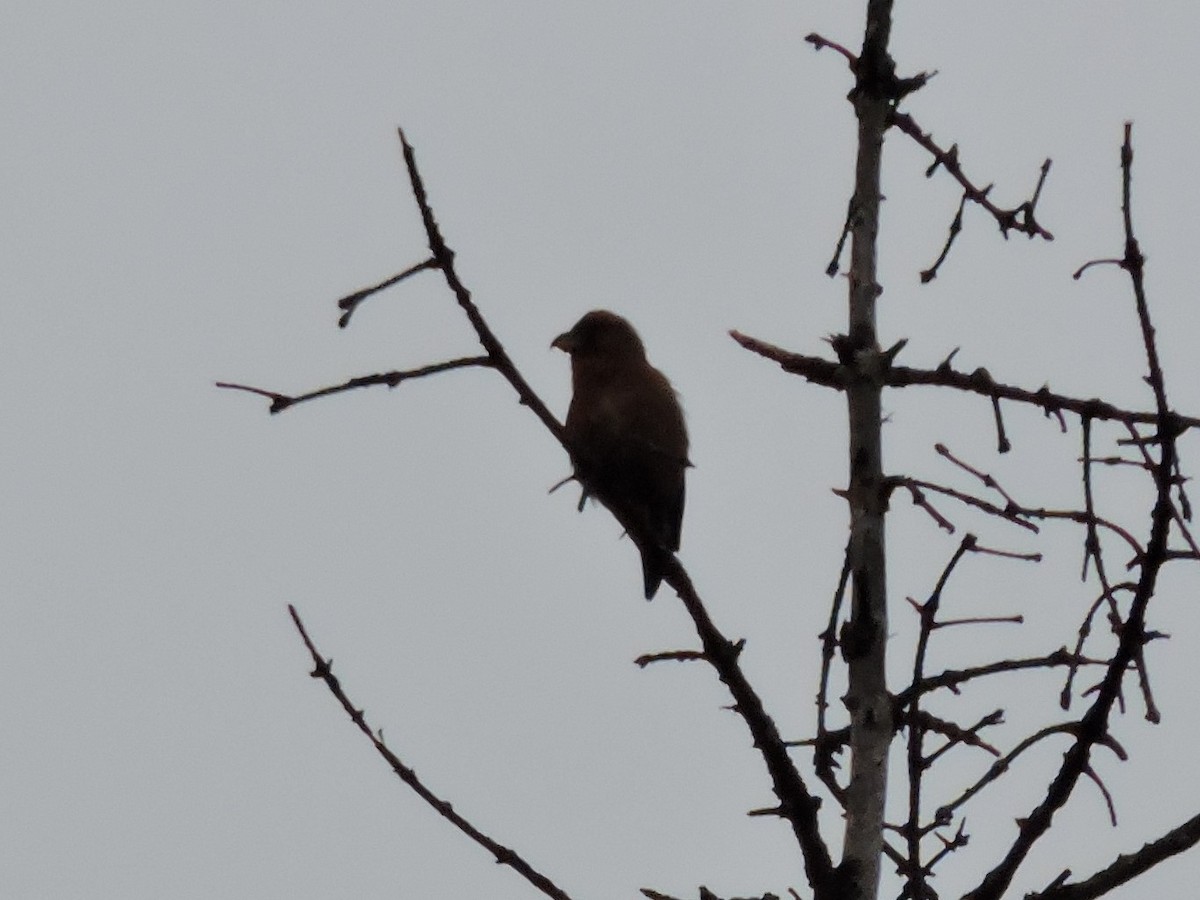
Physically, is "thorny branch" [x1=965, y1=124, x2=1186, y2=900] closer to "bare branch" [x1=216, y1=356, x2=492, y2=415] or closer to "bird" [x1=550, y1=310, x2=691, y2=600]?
"bare branch" [x1=216, y1=356, x2=492, y2=415]

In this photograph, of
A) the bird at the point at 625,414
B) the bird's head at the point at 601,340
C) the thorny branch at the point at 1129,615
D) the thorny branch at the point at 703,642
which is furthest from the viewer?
the bird's head at the point at 601,340

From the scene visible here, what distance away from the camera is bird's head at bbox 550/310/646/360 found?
602 centimetres

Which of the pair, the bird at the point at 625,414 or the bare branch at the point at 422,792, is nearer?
the bare branch at the point at 422,792

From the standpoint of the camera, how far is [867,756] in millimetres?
2945

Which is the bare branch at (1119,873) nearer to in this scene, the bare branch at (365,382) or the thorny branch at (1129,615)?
the thorny branch at (1129,615)

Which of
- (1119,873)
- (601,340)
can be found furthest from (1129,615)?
(601,340)

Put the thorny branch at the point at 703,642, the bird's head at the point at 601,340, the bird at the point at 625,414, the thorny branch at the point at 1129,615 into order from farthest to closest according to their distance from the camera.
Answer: the bird's head at the point at 601,340, the bird at the point at 625,414, the thorny branch at the point at 703,642, the thorny branch at the point at 1129,615

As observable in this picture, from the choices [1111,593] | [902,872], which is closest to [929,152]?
[1111,593]

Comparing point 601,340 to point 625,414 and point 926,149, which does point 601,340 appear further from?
point 926,149

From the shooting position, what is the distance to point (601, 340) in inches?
239

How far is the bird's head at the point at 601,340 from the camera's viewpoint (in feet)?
19.7

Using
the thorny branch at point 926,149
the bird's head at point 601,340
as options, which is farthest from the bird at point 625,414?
the thorny branch at point 926,149

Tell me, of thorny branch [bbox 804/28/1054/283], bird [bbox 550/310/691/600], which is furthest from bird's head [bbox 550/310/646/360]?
thorny branch [bbox 804/28/1054/283]

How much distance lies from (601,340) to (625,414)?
0.44m
